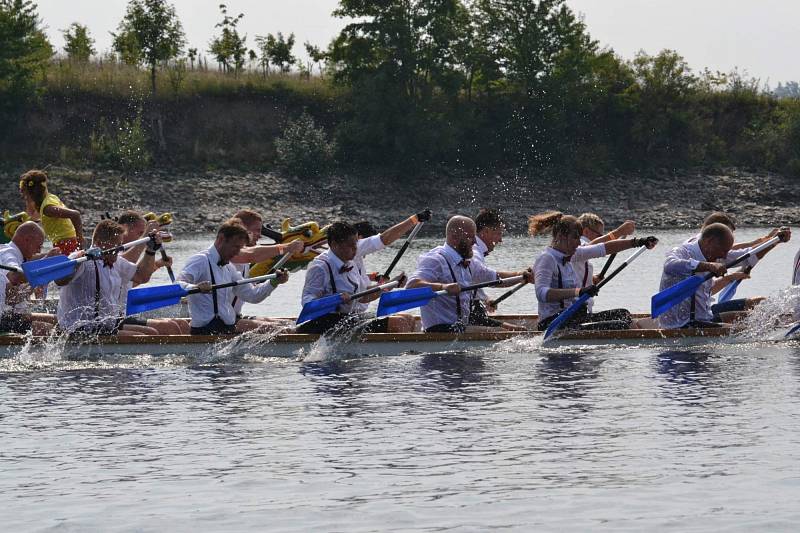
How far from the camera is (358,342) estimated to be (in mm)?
16656

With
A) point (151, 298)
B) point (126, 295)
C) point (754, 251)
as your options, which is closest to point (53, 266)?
point (151, 298)

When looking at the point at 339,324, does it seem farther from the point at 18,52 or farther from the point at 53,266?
the point at 18,52

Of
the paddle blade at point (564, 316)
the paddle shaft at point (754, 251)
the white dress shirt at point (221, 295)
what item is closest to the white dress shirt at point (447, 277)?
the paddle blade at point (564, 316)

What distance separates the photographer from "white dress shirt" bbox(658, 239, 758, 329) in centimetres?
1644

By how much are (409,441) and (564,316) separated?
4547 mm

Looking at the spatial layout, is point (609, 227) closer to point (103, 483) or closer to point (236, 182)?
point (236, 182)

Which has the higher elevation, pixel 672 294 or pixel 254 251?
pixel 254 251

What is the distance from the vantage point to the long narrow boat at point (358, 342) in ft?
52.9

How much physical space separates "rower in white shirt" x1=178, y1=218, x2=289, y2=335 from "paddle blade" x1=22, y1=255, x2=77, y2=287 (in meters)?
1.22

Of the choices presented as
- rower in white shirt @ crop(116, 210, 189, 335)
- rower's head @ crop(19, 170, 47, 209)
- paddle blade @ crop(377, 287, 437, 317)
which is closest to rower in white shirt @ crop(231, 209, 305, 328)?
rower in white shirt @ crop(116, 210, 189, 335)

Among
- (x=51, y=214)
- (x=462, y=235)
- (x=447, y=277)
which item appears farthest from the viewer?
(x=51, y=214)

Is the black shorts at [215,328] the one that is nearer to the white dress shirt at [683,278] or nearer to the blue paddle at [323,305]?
the blue paddle at [323,305]

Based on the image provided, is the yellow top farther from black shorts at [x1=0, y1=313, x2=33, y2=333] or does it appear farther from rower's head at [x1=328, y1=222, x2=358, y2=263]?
rower's head at [x1=328, y1=222, x2=358, y2=263]

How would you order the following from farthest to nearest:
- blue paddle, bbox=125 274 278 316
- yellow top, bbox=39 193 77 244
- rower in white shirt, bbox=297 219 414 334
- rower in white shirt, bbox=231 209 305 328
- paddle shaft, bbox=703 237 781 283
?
1. yellow top, bbox=39 193 77 244
2. paddle shaft, bbox=703 237 781 283
3. rower in white shirt, bbox=231 209 305 328
4. rower in white shirt, bbox=297 219 414 334
5. blue paddle, bbox=125 274 278 316
